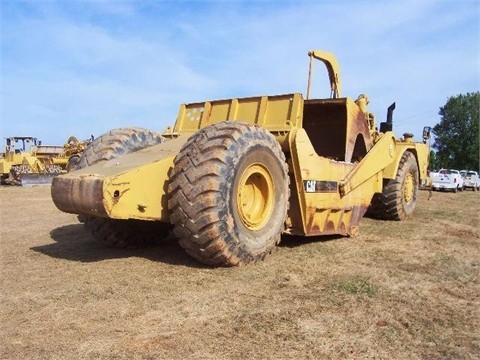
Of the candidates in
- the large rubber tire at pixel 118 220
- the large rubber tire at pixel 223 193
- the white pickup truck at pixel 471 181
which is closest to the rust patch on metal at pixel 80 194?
the large rubber tire at pixel 223 193

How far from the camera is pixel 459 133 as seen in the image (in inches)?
2363

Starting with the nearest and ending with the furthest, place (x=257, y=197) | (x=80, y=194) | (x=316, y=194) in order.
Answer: (x=80, y=194) → (x=257, y=197) → (x=316, y=194)

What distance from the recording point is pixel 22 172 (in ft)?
80.1

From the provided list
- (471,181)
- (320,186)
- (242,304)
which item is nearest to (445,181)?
(471,181)

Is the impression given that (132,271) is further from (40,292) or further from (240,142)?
(240,142)

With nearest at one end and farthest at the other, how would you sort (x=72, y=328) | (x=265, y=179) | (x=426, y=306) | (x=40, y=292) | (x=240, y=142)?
(x=72, y=328) → (x=426, y=306) → (x=40, y=292) → (x=240, y=142) → (x=265, y=179)

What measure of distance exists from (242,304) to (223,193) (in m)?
1.13

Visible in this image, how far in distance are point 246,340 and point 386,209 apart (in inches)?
261

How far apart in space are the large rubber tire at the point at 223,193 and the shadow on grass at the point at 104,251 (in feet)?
1.41

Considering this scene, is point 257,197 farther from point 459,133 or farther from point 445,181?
point 459,133

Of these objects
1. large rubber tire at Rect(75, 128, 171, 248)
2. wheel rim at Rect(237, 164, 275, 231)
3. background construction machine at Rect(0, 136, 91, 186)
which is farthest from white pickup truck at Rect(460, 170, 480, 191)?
large rubber tire at Rect(75, 128, 171, 248)

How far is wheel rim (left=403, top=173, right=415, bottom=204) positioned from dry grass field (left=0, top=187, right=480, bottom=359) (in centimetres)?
362

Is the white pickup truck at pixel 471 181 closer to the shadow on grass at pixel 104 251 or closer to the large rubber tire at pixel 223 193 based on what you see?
the shadow on grass at pixel 104 251

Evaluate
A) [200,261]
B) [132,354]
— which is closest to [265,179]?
[200,261]
